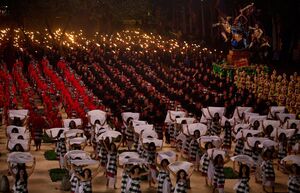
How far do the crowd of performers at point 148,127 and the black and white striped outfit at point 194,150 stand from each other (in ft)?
0.27

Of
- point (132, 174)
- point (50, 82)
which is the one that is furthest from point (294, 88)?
point (132, 174)

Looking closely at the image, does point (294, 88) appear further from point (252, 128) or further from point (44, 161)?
point (44, 161)

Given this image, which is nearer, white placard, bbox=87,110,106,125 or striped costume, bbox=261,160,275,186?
striped costume, bbox=261,160,275,186

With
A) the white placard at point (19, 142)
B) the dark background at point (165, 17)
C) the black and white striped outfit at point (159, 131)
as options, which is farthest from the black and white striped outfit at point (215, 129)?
the dark background at point (165, 17)

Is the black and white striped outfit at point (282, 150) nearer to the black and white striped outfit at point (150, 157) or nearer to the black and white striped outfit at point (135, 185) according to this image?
the black and white striped outfit at point (150, 157)

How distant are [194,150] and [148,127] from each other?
1883 mm

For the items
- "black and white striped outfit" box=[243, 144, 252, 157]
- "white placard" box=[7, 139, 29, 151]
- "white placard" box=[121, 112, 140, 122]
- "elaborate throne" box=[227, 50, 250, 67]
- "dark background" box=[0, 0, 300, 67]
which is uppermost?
"dark background" box=[0, 0, 300, 67]

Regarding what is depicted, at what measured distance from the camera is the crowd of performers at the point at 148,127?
19.4 m

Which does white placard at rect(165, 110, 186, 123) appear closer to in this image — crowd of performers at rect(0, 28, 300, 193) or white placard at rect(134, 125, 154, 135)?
crowd of performers at rect(0, 28, 300, 193)

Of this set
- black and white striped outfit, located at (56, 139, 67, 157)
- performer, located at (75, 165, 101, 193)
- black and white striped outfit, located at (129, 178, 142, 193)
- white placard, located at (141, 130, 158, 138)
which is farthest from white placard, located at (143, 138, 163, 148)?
performer, located at (75, 165, 101, 193)

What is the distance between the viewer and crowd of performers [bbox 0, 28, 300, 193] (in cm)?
1942

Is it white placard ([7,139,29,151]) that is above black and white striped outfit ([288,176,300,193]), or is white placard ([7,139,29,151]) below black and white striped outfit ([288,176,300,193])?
above

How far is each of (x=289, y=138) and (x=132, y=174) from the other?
822cm

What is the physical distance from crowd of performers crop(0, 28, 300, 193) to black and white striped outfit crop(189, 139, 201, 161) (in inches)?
3.3
